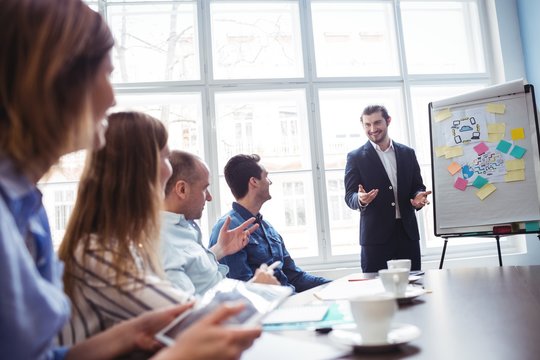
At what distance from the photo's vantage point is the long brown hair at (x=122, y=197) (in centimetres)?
82

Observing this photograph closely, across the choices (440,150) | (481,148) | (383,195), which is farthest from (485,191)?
(383,195)

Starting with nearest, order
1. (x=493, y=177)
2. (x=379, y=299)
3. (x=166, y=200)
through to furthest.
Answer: (x=379, y=299)
(x=166, y=200)
(x=493, y=177)

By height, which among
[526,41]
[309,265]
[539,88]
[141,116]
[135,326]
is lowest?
[309,265]

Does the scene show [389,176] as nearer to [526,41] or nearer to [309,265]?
[309,265]

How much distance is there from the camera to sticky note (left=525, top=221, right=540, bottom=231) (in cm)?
282

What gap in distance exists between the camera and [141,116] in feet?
3.13

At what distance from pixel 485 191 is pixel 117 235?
A: 278cm

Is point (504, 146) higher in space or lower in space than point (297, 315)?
higher

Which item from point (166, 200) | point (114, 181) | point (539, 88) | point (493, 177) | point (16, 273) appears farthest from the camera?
point (539, 88)

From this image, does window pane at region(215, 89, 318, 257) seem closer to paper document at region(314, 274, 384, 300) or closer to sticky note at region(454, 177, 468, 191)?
sticky note at region(454, 177, 468, 191)

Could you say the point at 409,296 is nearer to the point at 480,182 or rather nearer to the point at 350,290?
the point at 350,290

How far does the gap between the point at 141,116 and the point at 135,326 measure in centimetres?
45

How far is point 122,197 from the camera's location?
0.87 m

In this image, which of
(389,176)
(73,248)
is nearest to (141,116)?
(73,248)
